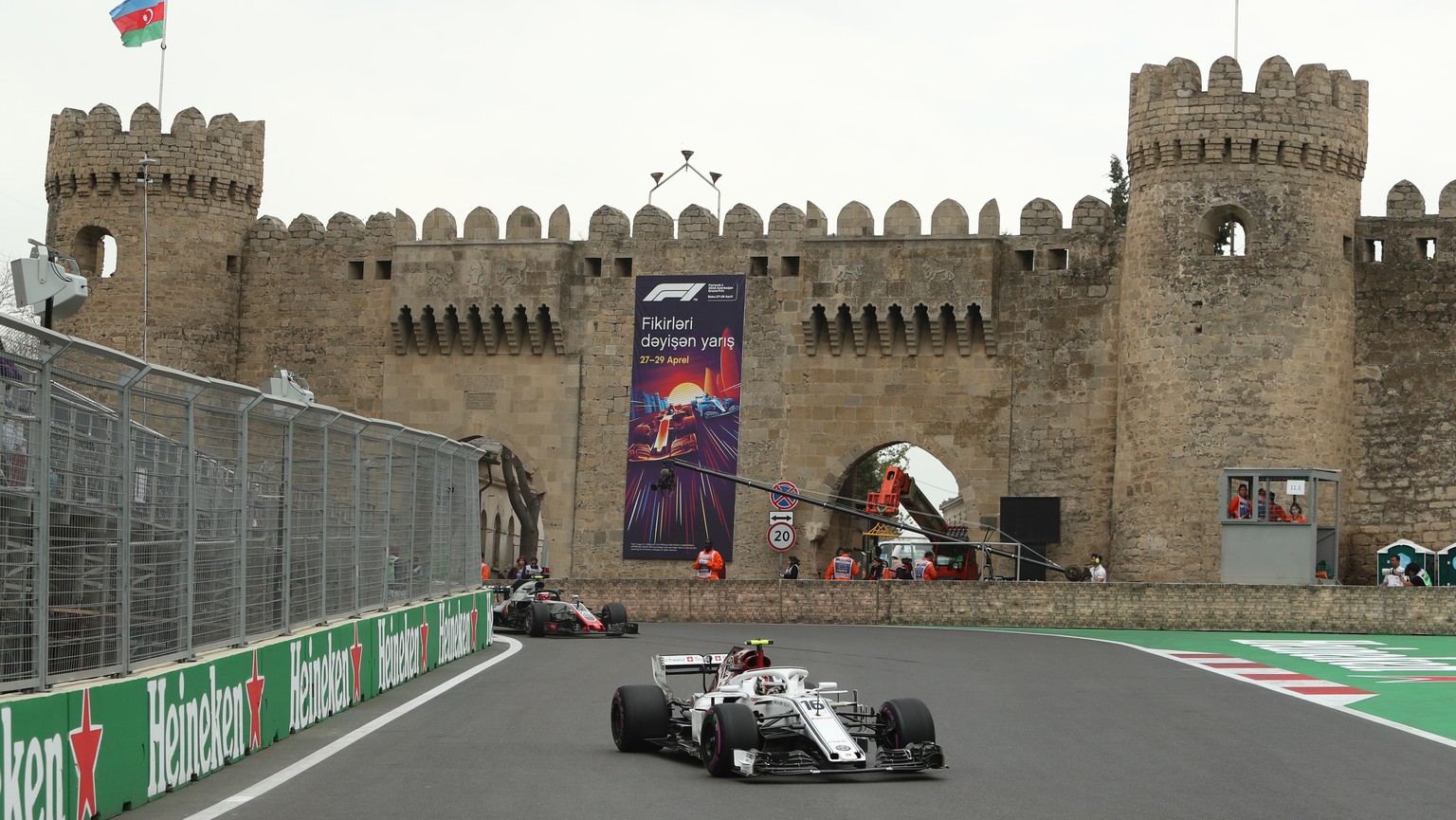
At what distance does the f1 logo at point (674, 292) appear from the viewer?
124ft

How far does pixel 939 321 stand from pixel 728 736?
26.8m

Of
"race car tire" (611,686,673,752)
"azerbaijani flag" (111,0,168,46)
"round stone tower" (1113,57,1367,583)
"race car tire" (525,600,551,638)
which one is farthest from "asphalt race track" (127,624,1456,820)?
"azerbaijani flag" (111,0,168,46)

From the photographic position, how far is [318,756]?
1123 cm

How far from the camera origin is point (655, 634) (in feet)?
87.7

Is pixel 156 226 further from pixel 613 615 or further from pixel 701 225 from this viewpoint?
pixel 613 615

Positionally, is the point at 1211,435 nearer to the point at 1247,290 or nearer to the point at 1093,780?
the point at 1247,290

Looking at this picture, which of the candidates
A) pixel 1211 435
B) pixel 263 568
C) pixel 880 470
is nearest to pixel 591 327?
pixel 1211 435

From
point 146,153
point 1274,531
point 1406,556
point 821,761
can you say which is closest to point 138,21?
point 146,153

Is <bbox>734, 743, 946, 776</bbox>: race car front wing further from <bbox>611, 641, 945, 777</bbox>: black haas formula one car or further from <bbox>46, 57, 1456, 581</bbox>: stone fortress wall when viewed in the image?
<bbox>46, 57, 1456, 581</bbox>: stone fortress wall

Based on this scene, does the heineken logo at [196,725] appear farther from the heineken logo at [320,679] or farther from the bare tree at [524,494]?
the bare tree at [524,494]

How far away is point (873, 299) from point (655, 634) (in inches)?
480

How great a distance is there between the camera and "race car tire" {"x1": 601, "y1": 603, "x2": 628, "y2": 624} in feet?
84.3

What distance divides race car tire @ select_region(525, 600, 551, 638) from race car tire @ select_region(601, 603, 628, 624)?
30.9 inches

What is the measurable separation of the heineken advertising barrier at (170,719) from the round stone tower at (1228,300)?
20.9m
